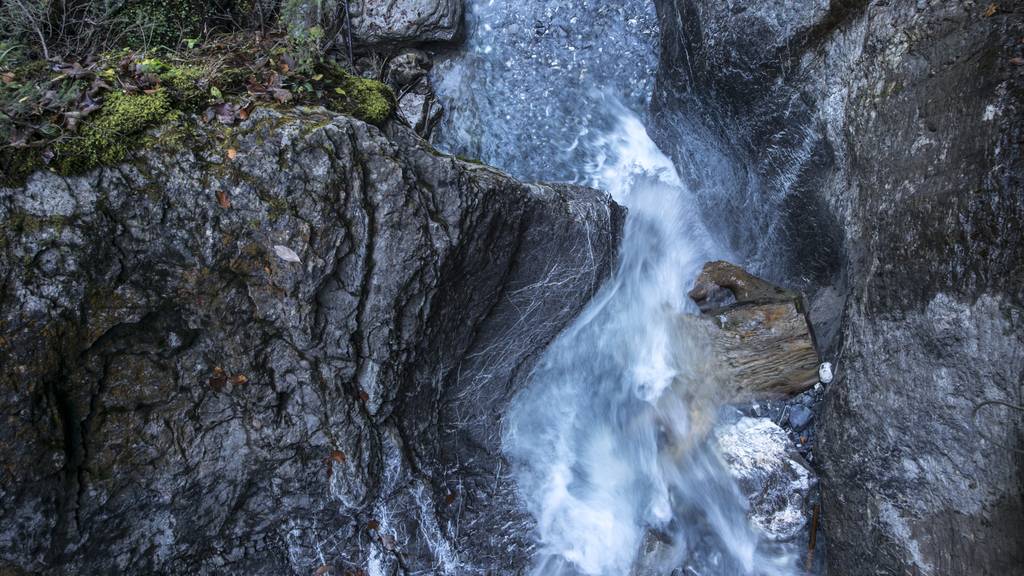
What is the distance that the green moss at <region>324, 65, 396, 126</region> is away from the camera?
350 centimetres

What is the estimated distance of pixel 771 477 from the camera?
4.36m

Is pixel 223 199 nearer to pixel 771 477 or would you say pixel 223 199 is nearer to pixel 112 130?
pixel 112 130

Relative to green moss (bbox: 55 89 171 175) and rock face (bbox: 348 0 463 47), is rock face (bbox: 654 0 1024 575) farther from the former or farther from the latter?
green moss (bbox: 55 89 171 175)

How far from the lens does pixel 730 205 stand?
5.05 m

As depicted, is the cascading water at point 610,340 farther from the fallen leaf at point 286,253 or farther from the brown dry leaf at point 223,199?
the brown dry leaf at point 223,199

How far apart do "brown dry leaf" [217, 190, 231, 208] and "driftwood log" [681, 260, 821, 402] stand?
11.9ft

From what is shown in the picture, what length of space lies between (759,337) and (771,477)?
1060mm

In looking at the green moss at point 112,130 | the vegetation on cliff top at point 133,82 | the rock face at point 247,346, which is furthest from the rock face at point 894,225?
the green moss at point 112,130

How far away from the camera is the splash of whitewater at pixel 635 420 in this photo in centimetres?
452

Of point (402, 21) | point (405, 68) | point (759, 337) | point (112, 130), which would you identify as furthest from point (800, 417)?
point (112, 130)

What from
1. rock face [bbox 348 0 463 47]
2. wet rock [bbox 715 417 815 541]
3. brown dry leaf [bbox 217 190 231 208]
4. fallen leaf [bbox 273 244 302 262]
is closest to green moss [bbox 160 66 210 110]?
brown dry leaf [bbox 217 190 231 208]

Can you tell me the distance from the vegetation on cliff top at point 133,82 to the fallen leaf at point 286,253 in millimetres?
722

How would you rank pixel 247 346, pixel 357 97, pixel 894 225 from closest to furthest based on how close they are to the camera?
pixel 247 346, pixel 894 225, pixel 357 97

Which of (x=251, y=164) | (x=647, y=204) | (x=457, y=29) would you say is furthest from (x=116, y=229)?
(x=647, y=204)
